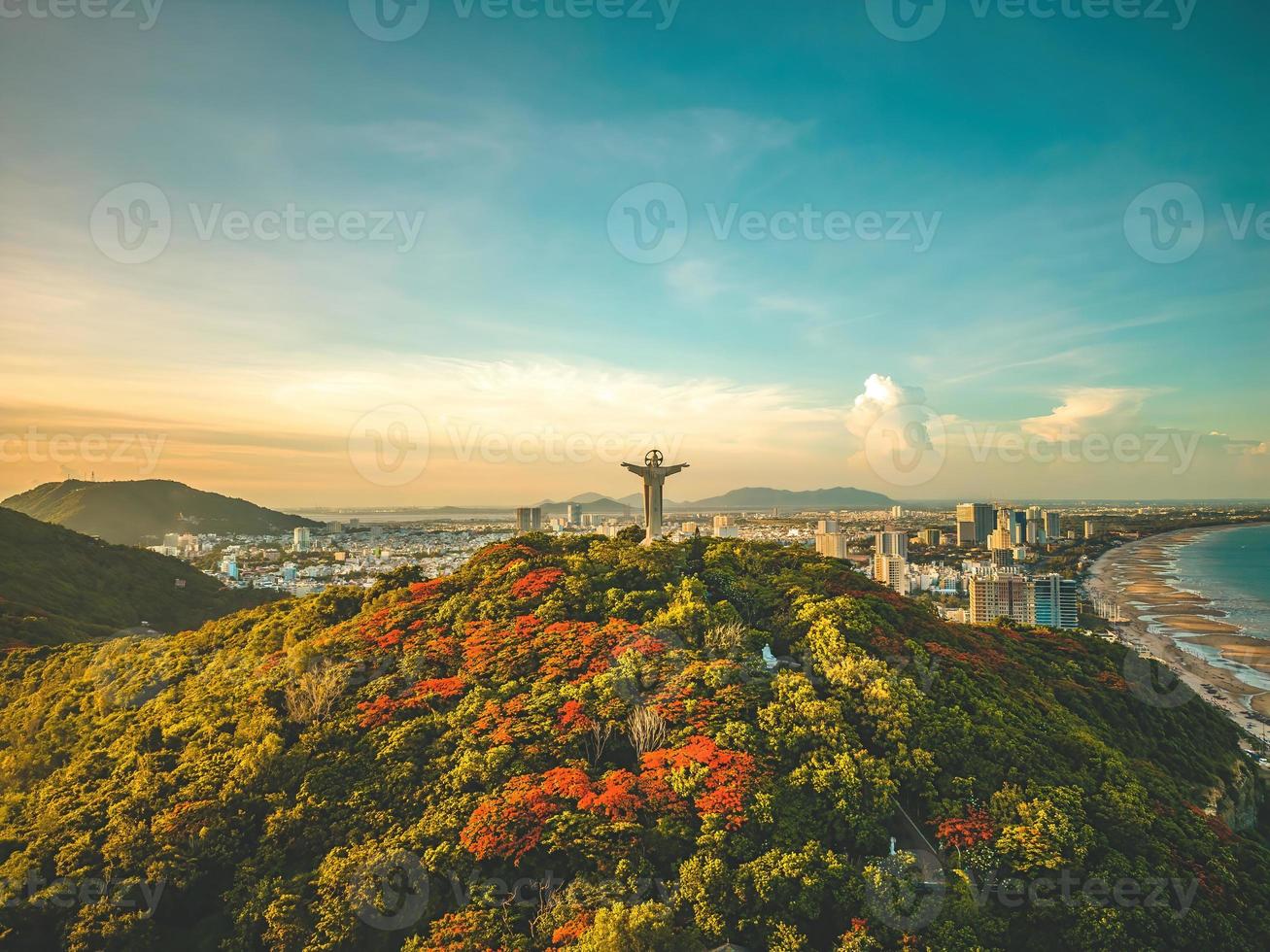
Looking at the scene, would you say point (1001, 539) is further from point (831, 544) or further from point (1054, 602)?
point (1054, 602)

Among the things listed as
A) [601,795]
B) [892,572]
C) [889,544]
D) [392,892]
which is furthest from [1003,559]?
[392,892]

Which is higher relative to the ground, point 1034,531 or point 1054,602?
point 1034,531

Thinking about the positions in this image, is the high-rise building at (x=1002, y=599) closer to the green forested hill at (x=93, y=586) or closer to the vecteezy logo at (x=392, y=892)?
the green forested hill at (x=93, y=586)

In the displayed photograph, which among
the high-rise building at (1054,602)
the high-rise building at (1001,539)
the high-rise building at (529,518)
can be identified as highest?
the high-rise building at (529,518)
